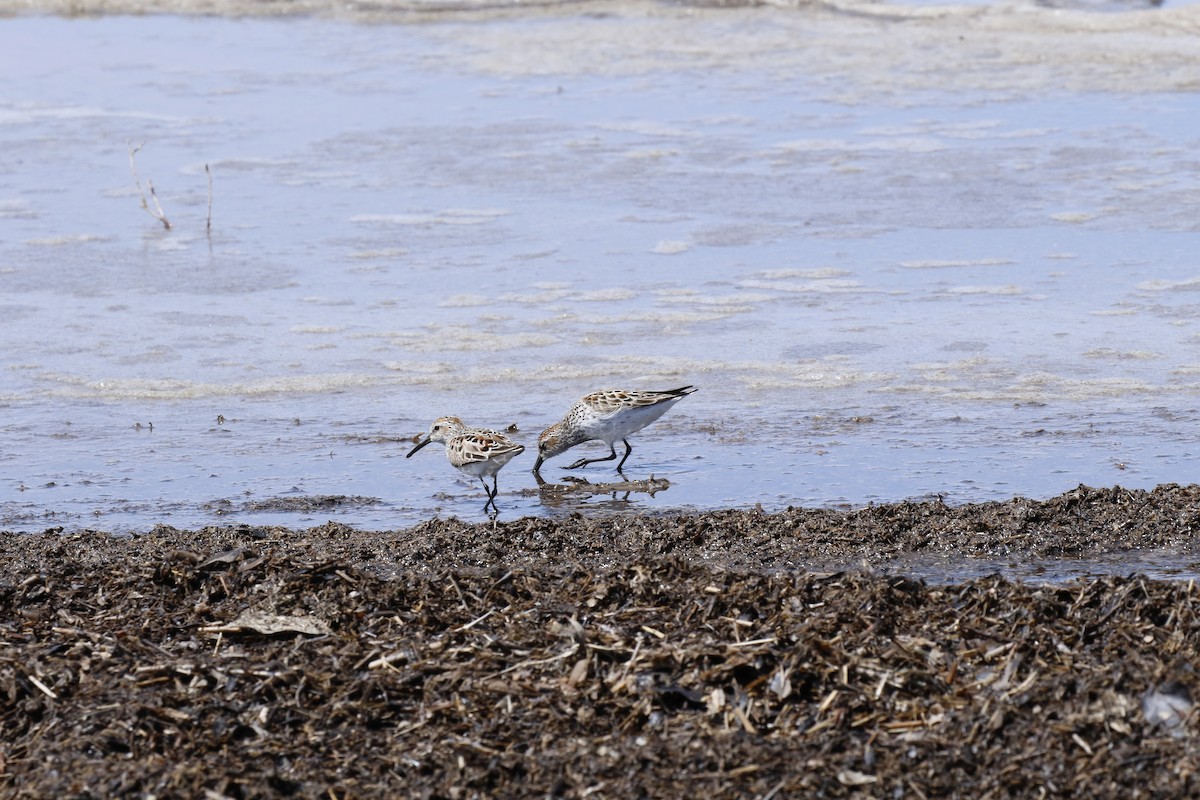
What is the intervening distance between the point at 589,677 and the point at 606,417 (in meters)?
3.90

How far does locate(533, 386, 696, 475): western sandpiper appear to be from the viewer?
8.84 m

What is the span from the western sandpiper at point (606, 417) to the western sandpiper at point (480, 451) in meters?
0.56

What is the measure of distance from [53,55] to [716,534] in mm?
20369

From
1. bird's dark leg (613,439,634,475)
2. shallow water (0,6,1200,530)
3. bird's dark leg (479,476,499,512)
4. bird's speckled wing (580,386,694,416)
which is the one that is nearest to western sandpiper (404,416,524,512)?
bird's dark leg (479,476,499,512)

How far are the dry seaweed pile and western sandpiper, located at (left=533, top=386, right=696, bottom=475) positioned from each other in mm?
2741

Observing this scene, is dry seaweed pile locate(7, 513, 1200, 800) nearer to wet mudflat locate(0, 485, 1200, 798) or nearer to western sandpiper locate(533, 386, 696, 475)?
wet mudflat locate(0, 485, 1200, 798)

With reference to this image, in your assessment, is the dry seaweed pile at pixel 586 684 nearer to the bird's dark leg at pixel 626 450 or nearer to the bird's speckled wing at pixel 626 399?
the bird's speckled wing at pixel 626 399

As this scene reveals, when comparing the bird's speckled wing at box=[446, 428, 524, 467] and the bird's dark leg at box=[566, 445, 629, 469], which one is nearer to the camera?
the bird's speckled wing at box=[446, 428, 524, 467]

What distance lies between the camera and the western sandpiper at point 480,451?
26.6ft

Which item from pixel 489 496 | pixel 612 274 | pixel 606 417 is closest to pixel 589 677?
pixel 489 496

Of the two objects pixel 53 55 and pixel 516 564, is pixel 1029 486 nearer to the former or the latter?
pixel 516 564

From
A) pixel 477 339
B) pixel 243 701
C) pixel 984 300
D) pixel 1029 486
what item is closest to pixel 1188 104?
pixel 984 300

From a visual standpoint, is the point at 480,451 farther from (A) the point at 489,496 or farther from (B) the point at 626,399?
(B) the point at 626,399

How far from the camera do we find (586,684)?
16.4ft
